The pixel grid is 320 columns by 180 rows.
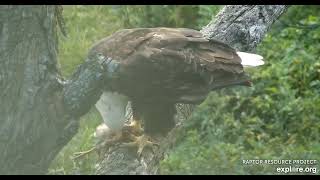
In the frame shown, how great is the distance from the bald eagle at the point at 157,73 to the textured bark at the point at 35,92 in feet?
0.31

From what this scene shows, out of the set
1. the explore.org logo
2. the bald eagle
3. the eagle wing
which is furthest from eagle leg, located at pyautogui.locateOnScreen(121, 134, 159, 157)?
the explore.org logo

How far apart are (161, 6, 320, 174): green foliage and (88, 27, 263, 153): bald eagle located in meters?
1.41

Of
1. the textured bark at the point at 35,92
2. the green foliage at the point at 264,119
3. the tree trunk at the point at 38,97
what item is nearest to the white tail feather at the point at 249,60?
the tree trunk at the point at 38,97

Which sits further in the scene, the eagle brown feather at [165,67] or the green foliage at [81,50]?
the green foliage at [81,50]

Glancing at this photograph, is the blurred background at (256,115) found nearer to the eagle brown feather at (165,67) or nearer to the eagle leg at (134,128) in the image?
the eagle leg at (134,128)

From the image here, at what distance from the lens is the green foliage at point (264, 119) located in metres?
4.88

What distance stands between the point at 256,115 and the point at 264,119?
0.07 m

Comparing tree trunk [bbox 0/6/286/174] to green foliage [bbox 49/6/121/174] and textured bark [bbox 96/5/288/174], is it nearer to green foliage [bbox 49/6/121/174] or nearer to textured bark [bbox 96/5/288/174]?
textured bark [bbox 96/5/288/174]

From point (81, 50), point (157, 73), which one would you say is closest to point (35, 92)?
point (157, 73)

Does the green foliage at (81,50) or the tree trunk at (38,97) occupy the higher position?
the tree trunk at (38,97)

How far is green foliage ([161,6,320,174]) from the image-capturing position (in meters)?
4.88

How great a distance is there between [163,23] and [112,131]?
411cm

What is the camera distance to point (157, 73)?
9.96 ft
